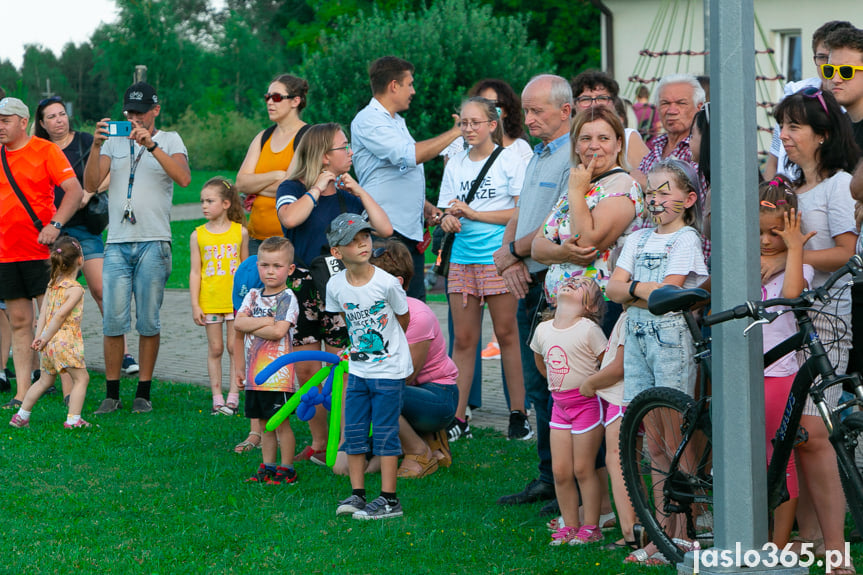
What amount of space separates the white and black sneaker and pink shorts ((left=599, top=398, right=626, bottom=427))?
4.13 feet

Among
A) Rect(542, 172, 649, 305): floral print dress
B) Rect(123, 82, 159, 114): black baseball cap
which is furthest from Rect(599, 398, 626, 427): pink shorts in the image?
Rect(123, 82, 159, 114): black baseball cap

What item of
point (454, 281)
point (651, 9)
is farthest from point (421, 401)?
point (651, 9)

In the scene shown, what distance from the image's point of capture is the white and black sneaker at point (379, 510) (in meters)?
5.64

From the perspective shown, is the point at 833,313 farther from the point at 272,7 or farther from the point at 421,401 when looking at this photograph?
the point at 272,7

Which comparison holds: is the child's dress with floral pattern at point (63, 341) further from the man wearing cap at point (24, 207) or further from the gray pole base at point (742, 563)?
the gray pole base at point (742, 563)

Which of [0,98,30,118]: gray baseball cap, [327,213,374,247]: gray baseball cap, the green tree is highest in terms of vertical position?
the green tree

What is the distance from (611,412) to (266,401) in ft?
7.75

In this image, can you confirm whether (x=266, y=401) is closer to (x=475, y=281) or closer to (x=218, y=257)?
(x=475, y=281)

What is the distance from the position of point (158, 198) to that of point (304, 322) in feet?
8.23

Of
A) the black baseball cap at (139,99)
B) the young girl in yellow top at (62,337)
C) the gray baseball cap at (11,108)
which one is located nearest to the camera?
the young girl in yellow top at (62,337)

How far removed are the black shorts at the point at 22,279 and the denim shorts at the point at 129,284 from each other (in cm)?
90

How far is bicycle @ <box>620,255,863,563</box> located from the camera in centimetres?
391

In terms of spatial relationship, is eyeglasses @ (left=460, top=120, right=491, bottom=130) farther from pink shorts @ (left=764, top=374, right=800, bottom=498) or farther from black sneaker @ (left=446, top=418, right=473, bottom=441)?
pink shorts @ (left=764, top=374, right=800, bottom=498)

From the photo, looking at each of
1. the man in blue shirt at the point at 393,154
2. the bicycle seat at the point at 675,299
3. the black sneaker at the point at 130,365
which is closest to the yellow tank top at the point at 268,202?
the man in blue shirt at the point at 393,154
